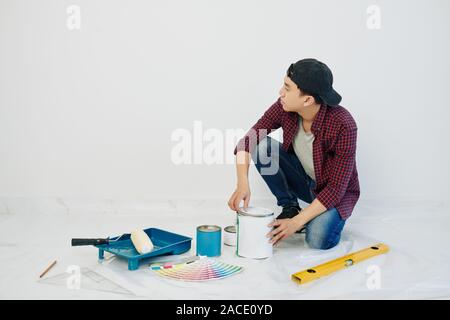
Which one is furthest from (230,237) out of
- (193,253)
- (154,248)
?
(154,248)

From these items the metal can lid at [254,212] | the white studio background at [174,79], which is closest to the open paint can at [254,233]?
the metal can lid at [254,212]

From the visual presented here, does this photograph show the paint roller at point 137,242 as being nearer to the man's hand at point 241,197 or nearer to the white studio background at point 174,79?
the man's hand at point 241,197

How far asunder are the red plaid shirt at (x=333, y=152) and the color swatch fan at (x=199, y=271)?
41 centimetres

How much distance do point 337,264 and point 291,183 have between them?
486 mm

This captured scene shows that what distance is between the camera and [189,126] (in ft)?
6.75

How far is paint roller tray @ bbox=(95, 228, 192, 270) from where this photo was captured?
4.42 feet

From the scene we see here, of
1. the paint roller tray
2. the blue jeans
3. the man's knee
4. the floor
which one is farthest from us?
the man's knee

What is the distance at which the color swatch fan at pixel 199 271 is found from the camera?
4.24ft

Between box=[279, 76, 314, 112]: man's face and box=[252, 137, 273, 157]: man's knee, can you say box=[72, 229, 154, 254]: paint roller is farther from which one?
box=[279, 76, 314, 112]: man's face

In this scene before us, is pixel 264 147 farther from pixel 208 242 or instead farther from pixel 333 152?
pixel 208 242

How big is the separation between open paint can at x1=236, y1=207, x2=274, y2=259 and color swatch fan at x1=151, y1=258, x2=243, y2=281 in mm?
102

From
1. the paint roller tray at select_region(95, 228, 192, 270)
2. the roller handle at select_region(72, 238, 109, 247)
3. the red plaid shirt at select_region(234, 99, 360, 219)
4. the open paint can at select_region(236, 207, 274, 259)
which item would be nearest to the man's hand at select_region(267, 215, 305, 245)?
the open paint can at select_region(236, 207, 274, 259)

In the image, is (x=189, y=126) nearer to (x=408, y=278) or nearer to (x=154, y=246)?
(x=154, y=246)

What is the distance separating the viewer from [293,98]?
1540 mm
